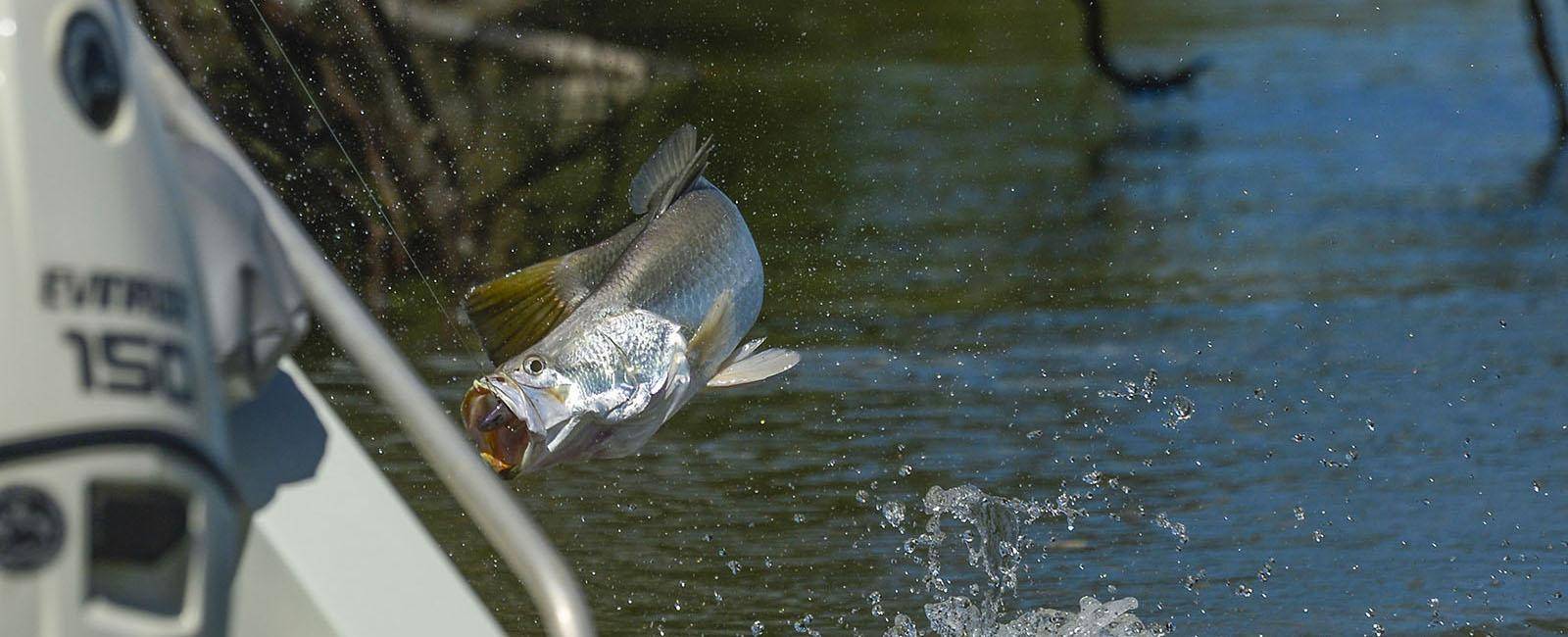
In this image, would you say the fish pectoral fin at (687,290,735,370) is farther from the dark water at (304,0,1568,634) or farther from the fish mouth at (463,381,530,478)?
the dark water at (304,0,1568,634)

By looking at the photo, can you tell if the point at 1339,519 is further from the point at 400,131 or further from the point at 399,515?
the point at 400,131

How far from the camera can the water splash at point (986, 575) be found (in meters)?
4.05

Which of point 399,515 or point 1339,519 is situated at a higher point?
point 399,515

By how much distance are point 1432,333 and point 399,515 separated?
597 centimetres

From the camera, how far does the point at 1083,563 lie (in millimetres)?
4535

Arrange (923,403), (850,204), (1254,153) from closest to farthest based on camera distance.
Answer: (923,403)
(850,204)
(1254,153)

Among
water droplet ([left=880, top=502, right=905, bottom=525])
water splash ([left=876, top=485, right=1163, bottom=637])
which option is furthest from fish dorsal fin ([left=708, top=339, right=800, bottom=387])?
water droplet ([left=880, top=502, right=905, bottom=525])

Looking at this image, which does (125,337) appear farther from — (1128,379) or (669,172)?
(1128,379)

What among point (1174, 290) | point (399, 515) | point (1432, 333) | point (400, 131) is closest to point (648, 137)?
point (400, 131)

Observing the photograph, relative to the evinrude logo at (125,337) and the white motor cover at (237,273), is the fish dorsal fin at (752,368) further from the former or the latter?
the evinrude logo at (125,337)

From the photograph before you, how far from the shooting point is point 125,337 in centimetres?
142

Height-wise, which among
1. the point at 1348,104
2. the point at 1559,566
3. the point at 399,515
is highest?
the point at 399,515

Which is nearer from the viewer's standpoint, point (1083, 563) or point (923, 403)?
point (1083, 563)

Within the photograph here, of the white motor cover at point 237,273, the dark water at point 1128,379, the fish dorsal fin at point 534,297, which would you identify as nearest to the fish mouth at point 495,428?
the fish dorsal fin at point 534,297
